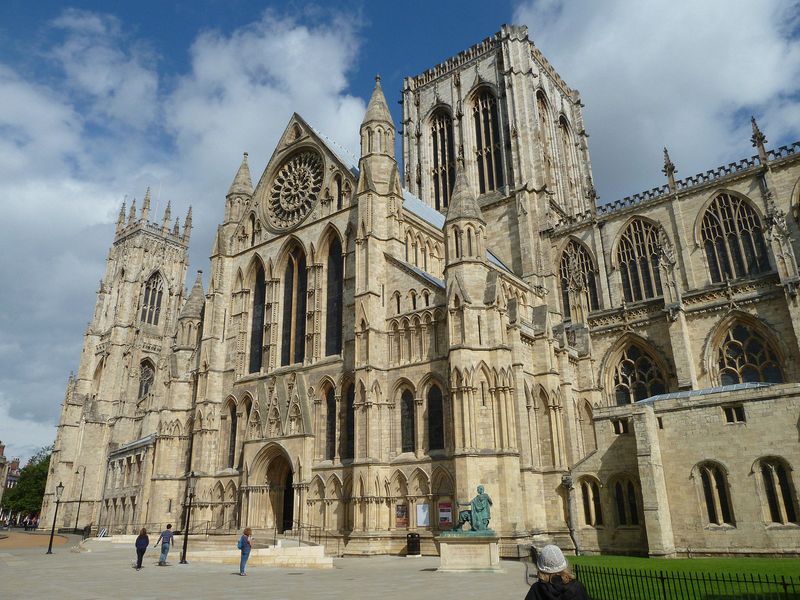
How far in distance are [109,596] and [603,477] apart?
1996cm

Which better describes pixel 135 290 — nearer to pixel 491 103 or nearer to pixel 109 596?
pixel 491 103

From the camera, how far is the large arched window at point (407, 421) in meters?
26.6

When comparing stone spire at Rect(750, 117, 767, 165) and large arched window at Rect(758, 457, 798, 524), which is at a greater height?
stone spire at Rect(750, 117, 767, 165)

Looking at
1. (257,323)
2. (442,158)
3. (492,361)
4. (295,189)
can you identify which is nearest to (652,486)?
(492,361)

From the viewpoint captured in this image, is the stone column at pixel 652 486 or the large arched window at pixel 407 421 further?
the large arched window at pixel 407 421

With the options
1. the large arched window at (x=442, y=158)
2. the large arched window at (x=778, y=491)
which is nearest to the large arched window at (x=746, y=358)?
the large arched window at (x=778, y=491)

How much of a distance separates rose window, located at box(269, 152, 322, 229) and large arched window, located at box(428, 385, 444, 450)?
13.9 m

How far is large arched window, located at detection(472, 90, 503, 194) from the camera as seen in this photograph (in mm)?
47000

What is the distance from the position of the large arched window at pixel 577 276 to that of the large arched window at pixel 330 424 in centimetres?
1612

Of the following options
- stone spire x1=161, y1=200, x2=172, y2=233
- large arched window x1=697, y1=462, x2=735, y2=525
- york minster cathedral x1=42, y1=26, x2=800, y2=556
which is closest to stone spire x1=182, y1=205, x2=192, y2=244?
stone spire x1=161, y1=200, x2=172, y2=233

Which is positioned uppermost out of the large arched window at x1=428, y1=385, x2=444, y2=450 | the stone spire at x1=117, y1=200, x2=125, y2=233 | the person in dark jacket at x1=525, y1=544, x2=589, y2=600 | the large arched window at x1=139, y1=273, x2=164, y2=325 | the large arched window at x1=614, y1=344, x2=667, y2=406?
the stone spire at x1=117, y1=200, x2=125, y2=233

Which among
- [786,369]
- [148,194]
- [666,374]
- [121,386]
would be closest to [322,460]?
[666,374]

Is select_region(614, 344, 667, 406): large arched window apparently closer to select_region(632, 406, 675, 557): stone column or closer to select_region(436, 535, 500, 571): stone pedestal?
select_region(632, 406, 675, 557): stone column

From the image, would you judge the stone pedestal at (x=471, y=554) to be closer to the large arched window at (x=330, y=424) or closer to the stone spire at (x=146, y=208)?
the large arched window at (x=330, y=424)
